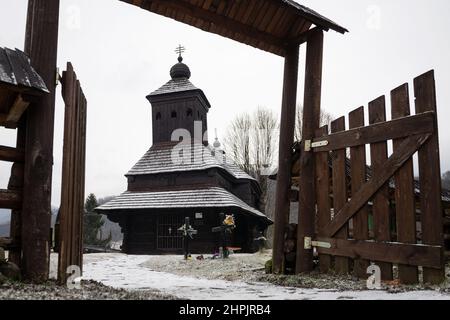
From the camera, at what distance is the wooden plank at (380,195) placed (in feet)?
17.1

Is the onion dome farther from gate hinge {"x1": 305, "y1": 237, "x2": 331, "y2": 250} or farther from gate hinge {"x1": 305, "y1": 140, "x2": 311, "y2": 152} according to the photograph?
gate hinge {"x1": 305, "y1": 237, "x2": 331, "y2": 250}

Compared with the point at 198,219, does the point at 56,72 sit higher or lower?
higher

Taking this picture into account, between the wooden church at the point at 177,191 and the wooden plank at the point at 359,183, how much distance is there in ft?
43.9

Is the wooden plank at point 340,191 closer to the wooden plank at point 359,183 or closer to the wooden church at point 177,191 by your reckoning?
the wooden plank at point 359,183

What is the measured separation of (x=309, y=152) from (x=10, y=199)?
168 inches

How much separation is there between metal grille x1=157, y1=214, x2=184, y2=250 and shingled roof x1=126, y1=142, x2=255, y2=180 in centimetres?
259

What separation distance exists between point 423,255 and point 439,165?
3.49ft

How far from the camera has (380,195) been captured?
538 centimetres

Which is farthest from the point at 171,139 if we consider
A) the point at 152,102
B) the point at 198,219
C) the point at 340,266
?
the point at 340,266

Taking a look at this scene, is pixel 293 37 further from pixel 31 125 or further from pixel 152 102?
pixel 152 102

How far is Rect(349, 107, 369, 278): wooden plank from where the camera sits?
5516 millimetres

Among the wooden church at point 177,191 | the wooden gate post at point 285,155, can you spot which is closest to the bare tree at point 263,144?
the wooden church at point 177,191

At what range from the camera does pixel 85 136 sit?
5797 millimetres
